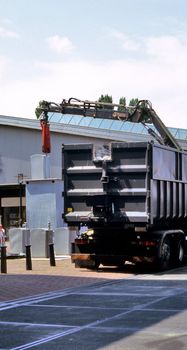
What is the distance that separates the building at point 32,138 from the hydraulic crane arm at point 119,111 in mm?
12974

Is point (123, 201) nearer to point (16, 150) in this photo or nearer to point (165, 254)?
point (165, 254)

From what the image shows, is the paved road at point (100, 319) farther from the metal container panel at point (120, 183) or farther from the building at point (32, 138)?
the building at point (32, 138)

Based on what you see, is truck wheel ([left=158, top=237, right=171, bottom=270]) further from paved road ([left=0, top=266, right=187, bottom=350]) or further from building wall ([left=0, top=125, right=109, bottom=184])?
building wall ([left=0, top=125, right=109, bottom=184])

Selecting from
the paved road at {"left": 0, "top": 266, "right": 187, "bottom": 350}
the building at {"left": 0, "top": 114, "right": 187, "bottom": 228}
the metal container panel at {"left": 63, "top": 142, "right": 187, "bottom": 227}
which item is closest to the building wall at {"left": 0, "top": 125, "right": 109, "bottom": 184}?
the building at {"left": 0, "top": 114, "right": 187, "bottom": 228}

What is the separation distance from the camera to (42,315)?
32.8ft

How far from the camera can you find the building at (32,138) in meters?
37.6

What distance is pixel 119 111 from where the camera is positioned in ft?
77.2

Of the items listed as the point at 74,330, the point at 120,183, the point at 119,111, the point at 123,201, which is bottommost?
the point at 74,330

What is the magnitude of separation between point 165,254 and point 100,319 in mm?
8431

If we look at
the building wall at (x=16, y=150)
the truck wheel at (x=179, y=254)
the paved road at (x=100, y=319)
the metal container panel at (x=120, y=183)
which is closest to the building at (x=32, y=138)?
the building wall at (x=16, y=150)

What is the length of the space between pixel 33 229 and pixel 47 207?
154cm

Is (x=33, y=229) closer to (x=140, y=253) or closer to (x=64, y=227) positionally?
(x=64, y=227)

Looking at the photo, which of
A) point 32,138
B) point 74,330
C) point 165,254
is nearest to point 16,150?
point 32,138

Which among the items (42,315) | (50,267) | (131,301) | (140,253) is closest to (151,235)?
(140,253)
